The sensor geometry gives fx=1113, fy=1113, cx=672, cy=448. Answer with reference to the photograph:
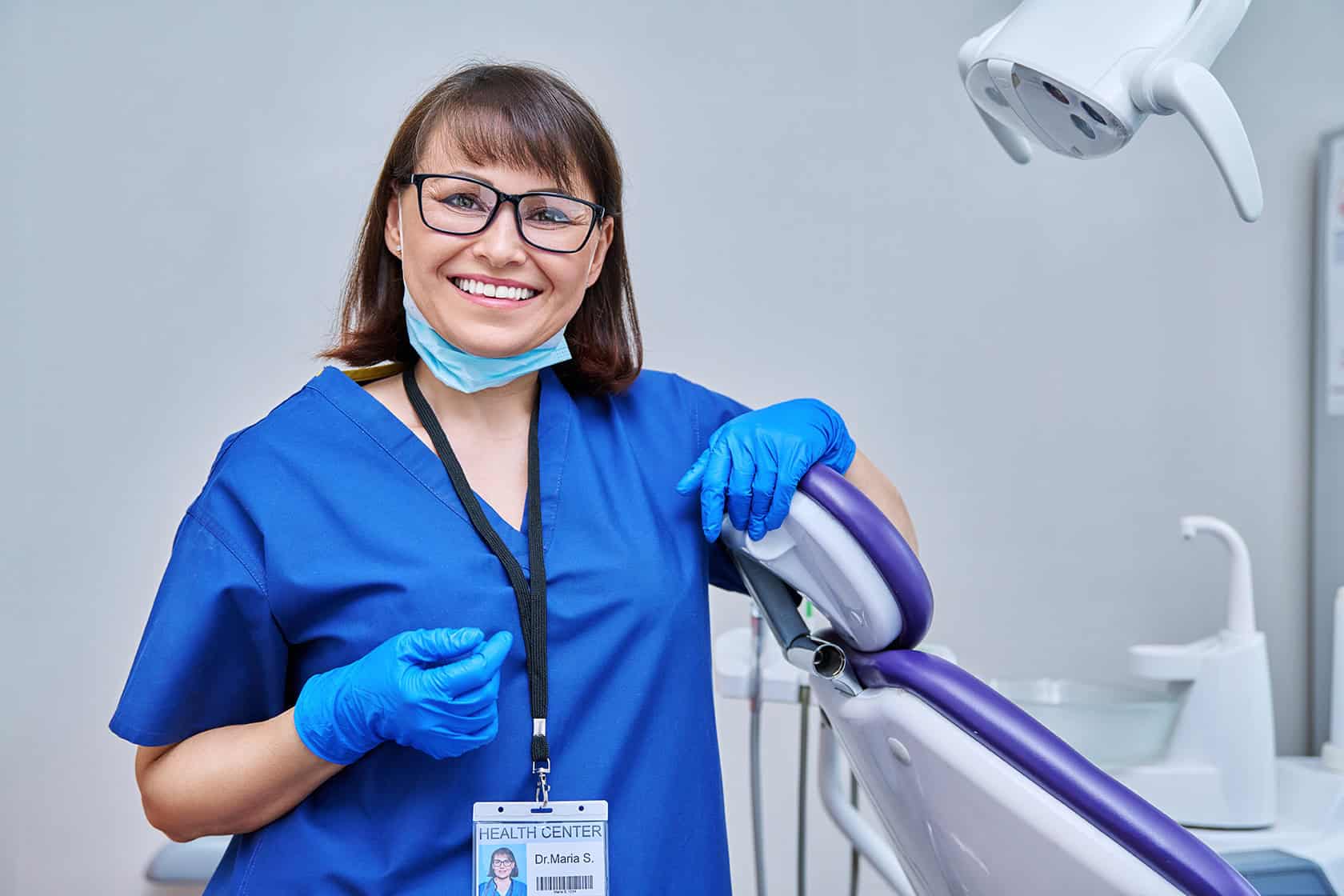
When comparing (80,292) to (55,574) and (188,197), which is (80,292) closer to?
(188,197)

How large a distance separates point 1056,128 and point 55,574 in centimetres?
182

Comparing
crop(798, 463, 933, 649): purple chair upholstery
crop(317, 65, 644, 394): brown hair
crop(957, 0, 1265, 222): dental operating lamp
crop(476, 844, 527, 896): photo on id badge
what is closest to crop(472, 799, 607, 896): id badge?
crop(476, 844, 527, 896): photo on id badge

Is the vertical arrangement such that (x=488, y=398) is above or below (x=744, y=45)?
below

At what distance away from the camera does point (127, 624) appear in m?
2.02

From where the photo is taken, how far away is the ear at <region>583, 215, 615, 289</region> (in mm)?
1151

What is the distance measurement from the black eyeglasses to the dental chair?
1.09 feet

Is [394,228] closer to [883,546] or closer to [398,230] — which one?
[398,230]

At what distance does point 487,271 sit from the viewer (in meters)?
1.05

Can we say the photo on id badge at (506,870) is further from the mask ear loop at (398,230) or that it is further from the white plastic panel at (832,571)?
the mask ear loop at (398,230)

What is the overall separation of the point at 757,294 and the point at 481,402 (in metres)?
1.14

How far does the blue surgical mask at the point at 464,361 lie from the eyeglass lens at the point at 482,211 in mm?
104

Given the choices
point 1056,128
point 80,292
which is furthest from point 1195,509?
point 80,292

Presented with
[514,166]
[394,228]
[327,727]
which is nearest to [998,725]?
[327,727]

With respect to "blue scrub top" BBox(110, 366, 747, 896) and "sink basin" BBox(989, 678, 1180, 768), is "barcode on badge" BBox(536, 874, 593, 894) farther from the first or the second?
"sink basin" BBox(989, 678, 1180, 768)
